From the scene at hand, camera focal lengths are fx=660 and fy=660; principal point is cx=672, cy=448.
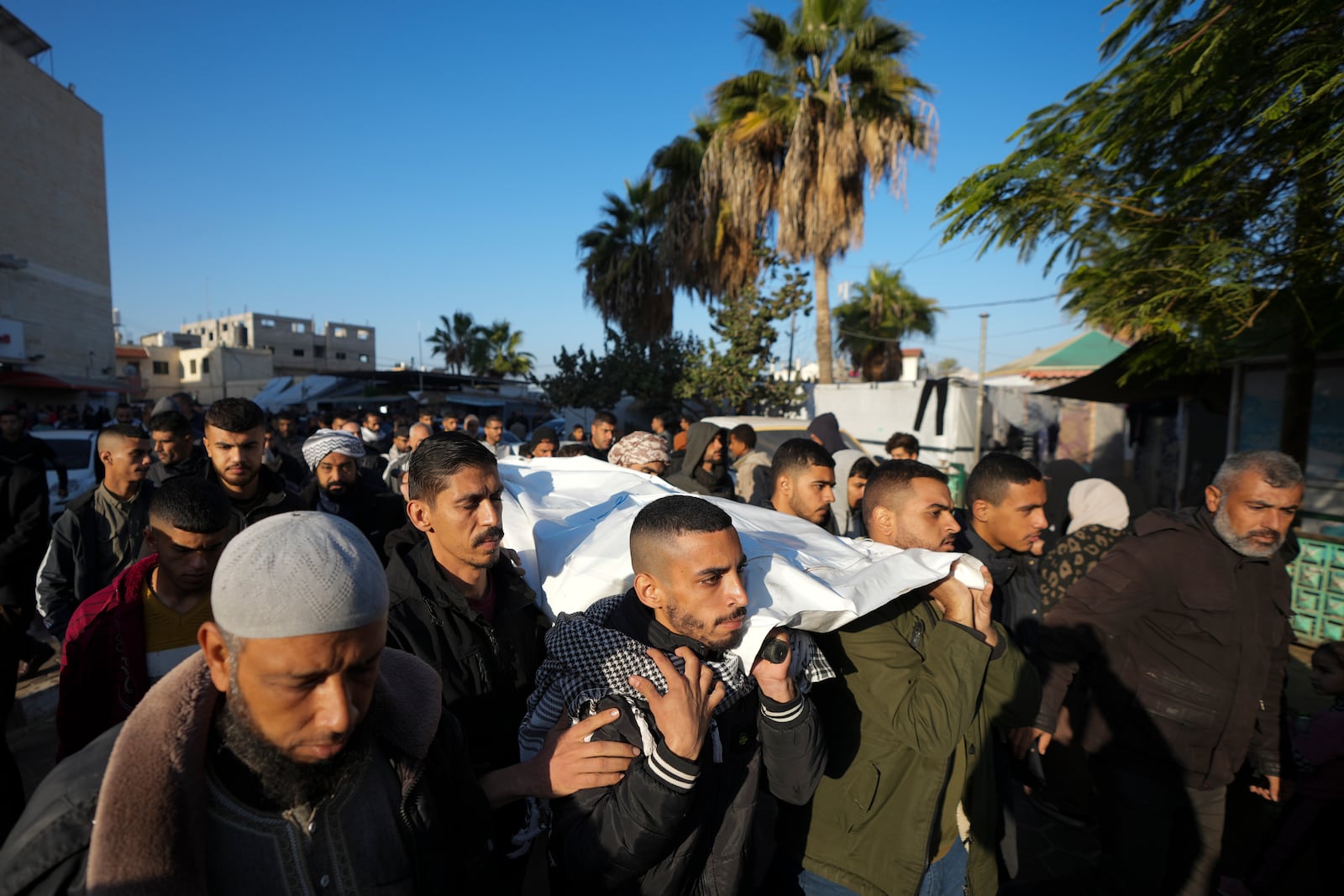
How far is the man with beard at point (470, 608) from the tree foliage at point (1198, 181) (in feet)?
15.9

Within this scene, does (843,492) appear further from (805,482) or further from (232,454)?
(232,454)

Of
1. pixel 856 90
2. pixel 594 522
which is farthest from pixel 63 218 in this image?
pixel 594 522

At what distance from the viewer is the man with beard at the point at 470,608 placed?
2006mm

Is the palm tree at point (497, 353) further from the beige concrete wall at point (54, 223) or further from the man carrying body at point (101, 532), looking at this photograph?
the man carrying body at point (101, 532)

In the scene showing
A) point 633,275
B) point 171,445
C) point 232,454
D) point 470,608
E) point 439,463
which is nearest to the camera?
point 470,608

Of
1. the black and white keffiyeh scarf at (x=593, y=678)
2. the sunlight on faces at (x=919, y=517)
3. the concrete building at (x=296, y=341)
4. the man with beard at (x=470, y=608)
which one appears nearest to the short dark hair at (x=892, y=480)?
the sunlight on faces at (x=919, y=517)

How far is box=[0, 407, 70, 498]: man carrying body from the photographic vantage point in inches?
214

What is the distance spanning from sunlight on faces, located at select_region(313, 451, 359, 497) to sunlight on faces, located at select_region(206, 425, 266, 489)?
65cm

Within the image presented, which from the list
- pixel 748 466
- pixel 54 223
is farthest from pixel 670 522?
pixel 54 223

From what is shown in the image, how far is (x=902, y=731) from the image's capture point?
2.04 meters

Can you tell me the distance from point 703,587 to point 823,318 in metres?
14.0

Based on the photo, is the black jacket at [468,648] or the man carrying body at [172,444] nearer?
the black jacket at [468,648]

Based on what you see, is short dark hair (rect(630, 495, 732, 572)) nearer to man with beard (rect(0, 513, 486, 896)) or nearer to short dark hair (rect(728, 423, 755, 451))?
man with beard (rect(0, 513, 486, 896))

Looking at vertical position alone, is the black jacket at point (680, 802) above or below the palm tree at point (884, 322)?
below
